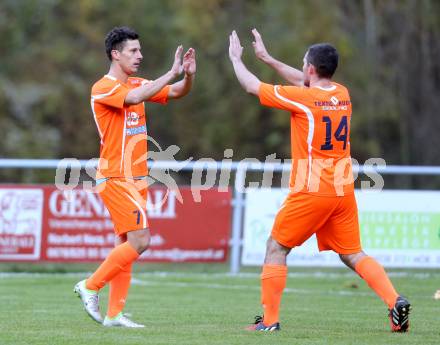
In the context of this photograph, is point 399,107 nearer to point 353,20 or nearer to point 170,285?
point 353,20

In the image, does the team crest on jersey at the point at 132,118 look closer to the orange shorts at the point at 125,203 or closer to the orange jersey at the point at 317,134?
the orange shorts at the point at 125,203

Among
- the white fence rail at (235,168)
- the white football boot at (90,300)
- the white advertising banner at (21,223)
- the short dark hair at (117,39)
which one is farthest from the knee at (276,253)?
the white advertising banner at (21,223)

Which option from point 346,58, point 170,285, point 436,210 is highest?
point 346,58

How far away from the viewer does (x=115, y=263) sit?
867 cm

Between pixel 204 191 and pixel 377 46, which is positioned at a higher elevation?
pixel 377 46

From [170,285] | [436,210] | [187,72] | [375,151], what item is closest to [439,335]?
[187,72]

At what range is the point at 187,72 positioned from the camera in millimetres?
8961

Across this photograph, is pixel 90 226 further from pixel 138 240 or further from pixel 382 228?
pixel 138 240

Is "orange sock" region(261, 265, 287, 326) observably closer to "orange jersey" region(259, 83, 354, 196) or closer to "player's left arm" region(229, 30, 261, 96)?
"orange jersey" region(259, 83, 354, 196)

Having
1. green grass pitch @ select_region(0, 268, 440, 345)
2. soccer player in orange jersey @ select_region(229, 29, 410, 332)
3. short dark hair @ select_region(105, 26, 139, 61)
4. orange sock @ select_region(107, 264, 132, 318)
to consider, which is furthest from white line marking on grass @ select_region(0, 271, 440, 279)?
soccer player in orange jersey @ select_region(229, 29, 410, 332)

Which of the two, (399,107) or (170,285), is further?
(399,107)

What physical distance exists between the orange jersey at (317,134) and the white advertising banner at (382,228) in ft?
19.9

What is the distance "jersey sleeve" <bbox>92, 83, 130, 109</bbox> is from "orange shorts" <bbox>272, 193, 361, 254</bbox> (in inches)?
57.7

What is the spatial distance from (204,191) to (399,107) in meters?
15.9
